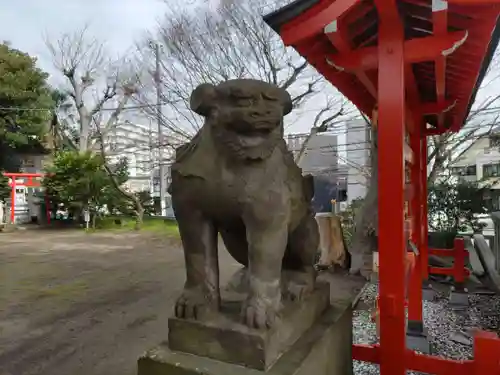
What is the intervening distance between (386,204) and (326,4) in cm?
93

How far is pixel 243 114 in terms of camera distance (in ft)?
3.81

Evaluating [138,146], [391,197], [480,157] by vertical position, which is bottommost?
[391,197]

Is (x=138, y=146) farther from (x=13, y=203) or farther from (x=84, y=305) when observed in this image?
(x=84, y=305)

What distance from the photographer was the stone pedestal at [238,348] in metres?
1.15

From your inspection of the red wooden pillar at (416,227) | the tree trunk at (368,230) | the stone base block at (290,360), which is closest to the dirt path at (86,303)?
the tree trunk at (368,230)

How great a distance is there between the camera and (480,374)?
5.04 feet

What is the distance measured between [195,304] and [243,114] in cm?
62

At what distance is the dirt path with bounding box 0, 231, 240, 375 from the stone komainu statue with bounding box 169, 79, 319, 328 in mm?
1829

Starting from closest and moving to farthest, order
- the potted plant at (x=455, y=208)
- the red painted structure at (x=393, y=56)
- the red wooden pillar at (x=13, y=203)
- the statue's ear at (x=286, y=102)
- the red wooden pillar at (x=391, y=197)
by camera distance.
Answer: the statue's ear at (x=286, y=102), the red painted structure at (x=393, y=56), the red wooden pillar at (x=391, y=197), the potted plant at (x=455, y=208), the red wooden pillar at (x=13, y=203)

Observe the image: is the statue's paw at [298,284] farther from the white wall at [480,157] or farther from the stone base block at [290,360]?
the white wall at [480,157]

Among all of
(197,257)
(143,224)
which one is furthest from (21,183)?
(197,257)

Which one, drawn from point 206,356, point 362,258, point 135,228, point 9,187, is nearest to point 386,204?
point 206,356

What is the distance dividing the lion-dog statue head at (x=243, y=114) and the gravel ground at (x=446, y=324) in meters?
2.21

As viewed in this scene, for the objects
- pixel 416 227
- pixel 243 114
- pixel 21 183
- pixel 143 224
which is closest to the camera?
pixel 243 114
